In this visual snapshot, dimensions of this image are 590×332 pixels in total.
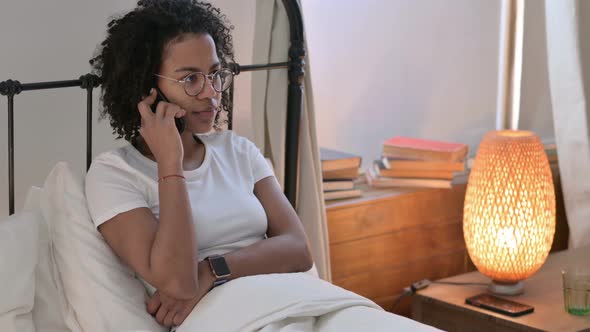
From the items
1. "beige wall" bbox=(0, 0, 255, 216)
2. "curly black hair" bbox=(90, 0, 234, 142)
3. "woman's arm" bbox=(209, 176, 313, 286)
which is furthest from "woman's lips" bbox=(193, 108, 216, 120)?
"beige wall" bbox=(0, 0, 255, 216)

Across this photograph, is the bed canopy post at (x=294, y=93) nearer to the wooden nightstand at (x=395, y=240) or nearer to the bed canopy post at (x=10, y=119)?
the wooden nightstand at (x=395, y=240)

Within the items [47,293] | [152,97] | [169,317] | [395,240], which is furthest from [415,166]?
[47,293]

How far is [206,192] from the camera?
6.31ft

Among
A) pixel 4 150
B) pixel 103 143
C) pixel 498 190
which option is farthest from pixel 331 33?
pixel 4 150

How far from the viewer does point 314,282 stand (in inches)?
71.0

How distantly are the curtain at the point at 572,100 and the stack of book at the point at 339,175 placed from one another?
750 millimetres

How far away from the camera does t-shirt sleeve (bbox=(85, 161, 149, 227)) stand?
179 centimetres

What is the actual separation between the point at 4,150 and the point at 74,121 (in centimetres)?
19

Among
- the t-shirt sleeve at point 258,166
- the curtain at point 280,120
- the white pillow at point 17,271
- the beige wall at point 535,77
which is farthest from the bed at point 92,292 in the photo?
the beige wall at point 535,77

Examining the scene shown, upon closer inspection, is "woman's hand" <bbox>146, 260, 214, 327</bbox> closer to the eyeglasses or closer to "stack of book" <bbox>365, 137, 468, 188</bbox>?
the eyeglasses

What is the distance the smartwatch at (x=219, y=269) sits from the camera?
1.82 metres

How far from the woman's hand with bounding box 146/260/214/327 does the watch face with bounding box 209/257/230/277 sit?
0.05 feet

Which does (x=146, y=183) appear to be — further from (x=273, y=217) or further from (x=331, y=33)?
(x=331, y=33)

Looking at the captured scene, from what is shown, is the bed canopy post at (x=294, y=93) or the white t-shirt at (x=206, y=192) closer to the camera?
the white t-shirt at (x=206, y=192)
